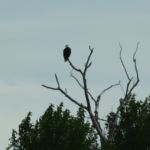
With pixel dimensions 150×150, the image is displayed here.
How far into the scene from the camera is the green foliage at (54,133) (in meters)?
24.7

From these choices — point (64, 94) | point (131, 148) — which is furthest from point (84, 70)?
point (131, 148)

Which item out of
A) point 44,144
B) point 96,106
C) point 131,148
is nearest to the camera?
point 44,144

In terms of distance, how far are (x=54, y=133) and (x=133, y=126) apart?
17.0ft

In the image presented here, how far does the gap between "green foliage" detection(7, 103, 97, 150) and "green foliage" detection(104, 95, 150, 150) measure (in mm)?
3572

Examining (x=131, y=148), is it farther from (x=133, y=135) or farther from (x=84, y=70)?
(x=84, y=70)

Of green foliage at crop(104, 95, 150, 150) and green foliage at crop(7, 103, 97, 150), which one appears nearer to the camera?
green foliage at crop(7, 103, 97, 150)

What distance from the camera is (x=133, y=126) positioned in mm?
29312

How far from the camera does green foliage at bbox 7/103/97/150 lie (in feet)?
80.9

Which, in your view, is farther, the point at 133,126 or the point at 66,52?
the point at 133,126

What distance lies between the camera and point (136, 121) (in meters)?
29.3

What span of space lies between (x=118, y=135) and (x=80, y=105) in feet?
11.7

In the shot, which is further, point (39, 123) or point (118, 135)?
point (118, 135)

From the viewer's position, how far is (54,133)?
24938mm

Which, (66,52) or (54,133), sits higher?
(66,52)
